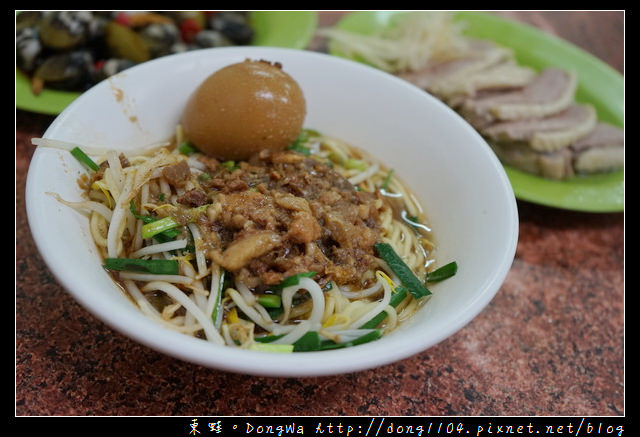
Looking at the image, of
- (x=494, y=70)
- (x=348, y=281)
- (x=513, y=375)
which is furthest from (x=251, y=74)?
(x=494, y=70)

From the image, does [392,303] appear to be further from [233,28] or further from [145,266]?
[233,28]

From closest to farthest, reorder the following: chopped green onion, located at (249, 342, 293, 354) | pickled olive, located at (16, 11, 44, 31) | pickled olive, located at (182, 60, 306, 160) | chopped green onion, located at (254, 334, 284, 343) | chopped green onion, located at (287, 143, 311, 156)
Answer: chopped green onion, located at (249, 342, 293, 354)
chopped green onion, located at (254, 334, 284, 343)
pickled olive, located at (182, 60, 306, 160)
chopped green onion, located at (287, 143, 311, 156)
pickled olive, located at (16, 11, 44, 31)

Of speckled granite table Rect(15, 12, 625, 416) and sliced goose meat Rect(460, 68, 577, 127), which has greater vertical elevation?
sliced goose meat Rect(460, 68, 577, 127)

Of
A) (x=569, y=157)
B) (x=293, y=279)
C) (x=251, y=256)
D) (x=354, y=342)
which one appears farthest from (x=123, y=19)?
(x=569, y=157)

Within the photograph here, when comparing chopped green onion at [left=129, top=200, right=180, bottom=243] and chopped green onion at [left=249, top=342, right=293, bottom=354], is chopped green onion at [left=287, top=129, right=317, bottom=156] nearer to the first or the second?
chopped green onion at [left=129, top=200, right=180, bottom=243]

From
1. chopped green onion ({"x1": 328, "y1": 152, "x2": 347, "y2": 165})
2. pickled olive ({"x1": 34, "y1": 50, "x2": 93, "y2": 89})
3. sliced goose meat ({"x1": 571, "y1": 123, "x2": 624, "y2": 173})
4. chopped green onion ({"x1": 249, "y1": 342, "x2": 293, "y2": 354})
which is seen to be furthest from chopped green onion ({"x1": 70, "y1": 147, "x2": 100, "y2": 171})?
sliced goose meat ({"x1": 571, "y1": 123, "x2": 624, "y2": 173})

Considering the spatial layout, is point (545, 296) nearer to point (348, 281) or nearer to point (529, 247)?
point (529, 247)

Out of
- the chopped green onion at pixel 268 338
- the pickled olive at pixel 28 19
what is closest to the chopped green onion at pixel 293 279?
the chopped green onion at pixel 268 338
